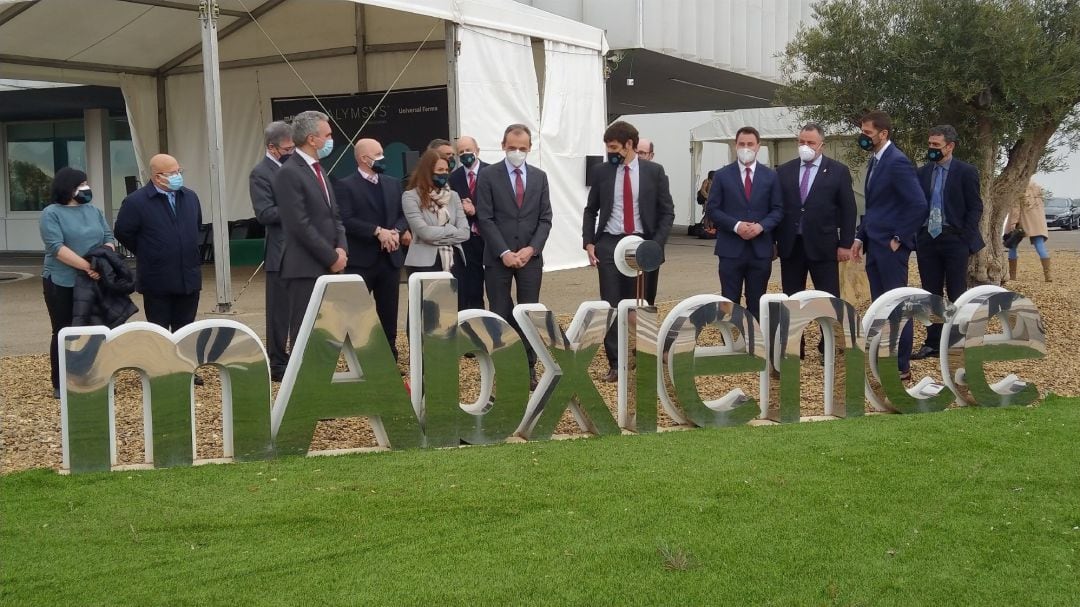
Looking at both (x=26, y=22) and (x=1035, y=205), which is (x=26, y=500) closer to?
(x=26, y=22)

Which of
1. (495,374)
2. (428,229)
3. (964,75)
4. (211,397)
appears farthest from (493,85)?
(495,374)

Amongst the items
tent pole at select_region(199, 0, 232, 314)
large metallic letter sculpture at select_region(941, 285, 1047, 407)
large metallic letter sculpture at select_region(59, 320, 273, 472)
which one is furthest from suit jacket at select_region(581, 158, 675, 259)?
tent pole at select_region(199, 0, 232, 314)

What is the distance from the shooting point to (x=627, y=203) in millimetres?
8000

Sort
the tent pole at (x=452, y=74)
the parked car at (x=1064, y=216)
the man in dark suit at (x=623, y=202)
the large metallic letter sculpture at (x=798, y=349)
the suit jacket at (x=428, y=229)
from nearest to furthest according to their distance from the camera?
1. the large metallic letter sculpture at (x=798, y=349)
2. the suit jacket at (x=428, y=229)
3. the man in dark suit at (x=623, y=202)
4. the tent pole at (x=452, y=74)
5. the parked car at (x=1064, y=216)

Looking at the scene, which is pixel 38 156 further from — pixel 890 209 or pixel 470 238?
pixel 890 209

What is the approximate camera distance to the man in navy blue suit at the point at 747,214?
8320mm

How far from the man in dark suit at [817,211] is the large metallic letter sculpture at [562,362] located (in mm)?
2716

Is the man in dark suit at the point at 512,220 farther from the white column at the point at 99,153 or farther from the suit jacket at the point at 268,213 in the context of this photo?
the white column at the point at 99,153

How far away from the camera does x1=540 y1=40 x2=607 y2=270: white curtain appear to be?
587 inches

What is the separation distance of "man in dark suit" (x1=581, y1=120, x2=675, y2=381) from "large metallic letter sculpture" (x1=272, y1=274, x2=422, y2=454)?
2467 millimetres


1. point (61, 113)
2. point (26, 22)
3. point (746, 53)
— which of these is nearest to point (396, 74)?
point (26, 22)

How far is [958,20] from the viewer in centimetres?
1062

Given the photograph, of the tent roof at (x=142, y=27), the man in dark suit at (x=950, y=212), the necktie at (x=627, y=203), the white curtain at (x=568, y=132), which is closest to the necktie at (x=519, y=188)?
the necktie at (x=627, y=203)

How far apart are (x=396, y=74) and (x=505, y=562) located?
512 inches
